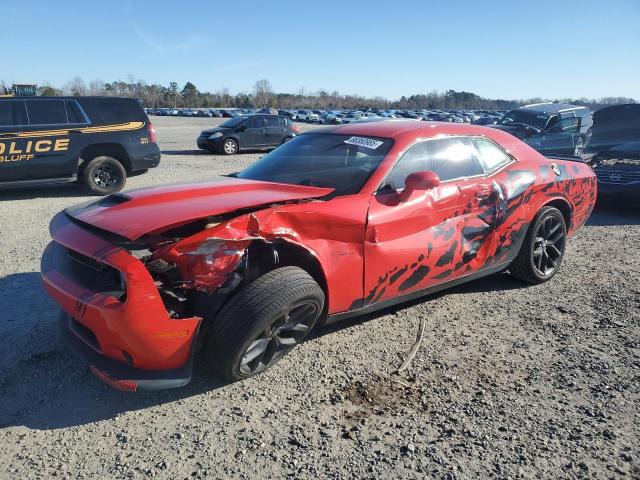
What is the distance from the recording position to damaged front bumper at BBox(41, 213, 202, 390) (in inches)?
99.9

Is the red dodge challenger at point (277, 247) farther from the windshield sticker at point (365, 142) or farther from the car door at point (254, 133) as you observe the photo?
the car door at point (254, 133)

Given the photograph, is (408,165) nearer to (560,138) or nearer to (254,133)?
(560,138)

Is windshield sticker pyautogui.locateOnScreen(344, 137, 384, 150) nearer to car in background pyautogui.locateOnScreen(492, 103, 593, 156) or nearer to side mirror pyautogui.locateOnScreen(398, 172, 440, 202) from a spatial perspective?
side mirror pyautogui.locateOnScreen(398, 172, 440, 202)

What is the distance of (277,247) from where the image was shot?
3041 mm

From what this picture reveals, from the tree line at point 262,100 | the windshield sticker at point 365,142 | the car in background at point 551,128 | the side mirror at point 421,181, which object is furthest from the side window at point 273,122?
the tree line at point 262,100

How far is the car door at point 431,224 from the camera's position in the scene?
3.35 metres

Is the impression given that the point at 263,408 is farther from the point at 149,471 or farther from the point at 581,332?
the point at 581,332

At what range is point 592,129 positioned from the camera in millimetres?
9977

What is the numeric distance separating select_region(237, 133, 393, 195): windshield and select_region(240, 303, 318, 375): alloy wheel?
0.88 meters

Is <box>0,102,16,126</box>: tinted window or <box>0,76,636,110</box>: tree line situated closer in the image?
<box>0,102,16,126</box>: tinted window

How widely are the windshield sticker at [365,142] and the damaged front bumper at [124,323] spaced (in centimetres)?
195

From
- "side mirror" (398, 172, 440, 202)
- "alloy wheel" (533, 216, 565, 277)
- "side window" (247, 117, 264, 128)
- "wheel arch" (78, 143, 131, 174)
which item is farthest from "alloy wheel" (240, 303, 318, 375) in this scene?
"side window" (247, 117, 264, 128)

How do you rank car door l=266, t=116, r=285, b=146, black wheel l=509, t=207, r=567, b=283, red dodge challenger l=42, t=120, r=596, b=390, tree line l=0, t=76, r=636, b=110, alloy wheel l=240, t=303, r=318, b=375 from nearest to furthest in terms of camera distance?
red dodge challenger l=42, t=120, r=596, b=390, alloy wheel l=240, t=303, r=318, b=375, black wheel l=509, t=207, r=567, b=283, car door l=266, t=116, r=285, b=146, tree line l=0, t=76, r=636, b=110

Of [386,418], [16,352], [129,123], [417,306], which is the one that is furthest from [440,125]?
[129,123]
